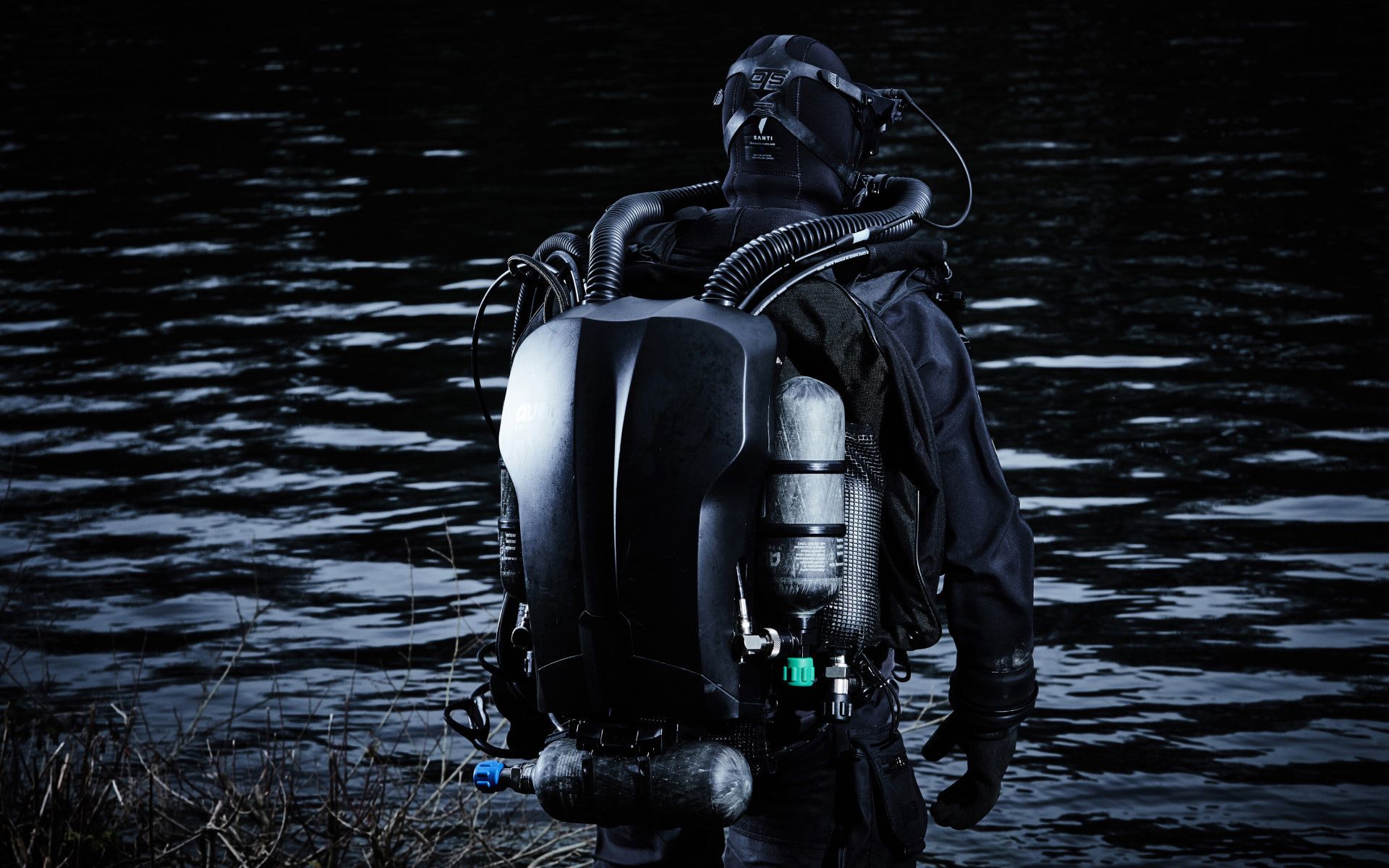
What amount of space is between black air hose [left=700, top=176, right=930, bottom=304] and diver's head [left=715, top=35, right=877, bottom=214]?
6.6 inches

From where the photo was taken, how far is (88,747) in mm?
4977

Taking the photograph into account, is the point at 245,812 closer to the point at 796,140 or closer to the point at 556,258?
the point at 556,258

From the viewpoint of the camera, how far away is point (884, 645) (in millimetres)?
3662

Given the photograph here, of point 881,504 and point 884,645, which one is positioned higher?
point 881,504

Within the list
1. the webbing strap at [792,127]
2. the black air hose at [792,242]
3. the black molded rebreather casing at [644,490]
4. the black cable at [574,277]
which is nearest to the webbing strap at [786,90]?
the webbing strap at [792,127]

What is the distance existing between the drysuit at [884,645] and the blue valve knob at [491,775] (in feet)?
0.94

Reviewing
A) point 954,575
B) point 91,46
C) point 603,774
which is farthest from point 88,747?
point 91,46

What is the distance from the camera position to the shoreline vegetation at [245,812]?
4895 millimetres

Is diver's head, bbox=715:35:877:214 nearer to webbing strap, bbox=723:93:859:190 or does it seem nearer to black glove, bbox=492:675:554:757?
webbing strap, bbox=723:93:859:190

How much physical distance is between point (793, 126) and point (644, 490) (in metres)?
1.00

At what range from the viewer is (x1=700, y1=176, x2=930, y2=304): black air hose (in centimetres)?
333

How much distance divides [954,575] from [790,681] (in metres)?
0.51

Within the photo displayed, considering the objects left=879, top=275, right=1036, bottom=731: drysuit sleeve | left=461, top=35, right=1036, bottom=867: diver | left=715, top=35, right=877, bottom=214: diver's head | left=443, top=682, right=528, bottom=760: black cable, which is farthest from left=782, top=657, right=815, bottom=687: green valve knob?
left=715, top=35, right=877, bottom=214: diver's head

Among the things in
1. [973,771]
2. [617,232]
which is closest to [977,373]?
[973,771]
